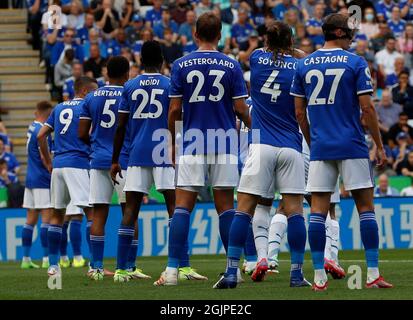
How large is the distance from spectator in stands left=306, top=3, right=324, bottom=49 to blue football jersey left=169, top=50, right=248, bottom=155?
15534mm

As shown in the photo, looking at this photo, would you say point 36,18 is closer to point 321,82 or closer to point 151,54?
point 151,54

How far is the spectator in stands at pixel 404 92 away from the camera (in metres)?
Answer: 25.8

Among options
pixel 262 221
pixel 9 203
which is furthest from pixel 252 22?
pixel 262 221

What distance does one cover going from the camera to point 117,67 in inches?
553

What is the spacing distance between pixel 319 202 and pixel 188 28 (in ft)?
55.2

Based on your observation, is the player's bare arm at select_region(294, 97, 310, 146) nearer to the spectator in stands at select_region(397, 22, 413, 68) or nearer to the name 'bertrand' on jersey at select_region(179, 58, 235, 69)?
the name 'bertrand' on jersey at select_region(179, 58, 235, 69)

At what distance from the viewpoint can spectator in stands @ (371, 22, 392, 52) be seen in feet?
A: 91.6

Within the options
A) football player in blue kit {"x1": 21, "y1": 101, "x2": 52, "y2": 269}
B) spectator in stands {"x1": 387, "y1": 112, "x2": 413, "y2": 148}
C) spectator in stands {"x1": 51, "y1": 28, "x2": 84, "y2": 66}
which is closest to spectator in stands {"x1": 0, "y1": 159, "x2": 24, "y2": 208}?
football player in blue kit {"x1": 21, "y1": 101, "x2": 52, "y2": 269}

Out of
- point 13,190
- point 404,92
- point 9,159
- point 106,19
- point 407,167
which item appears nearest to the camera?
point 13,190

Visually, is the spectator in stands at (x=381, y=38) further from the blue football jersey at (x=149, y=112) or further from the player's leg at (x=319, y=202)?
the player's leg at (x=319, y=202)

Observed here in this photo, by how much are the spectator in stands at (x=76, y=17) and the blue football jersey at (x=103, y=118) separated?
13.6 m

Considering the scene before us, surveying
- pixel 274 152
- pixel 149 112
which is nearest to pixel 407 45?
pixel 149 112

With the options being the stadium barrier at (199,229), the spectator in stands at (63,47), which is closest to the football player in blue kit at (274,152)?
the stadium barrier at (199,229)
